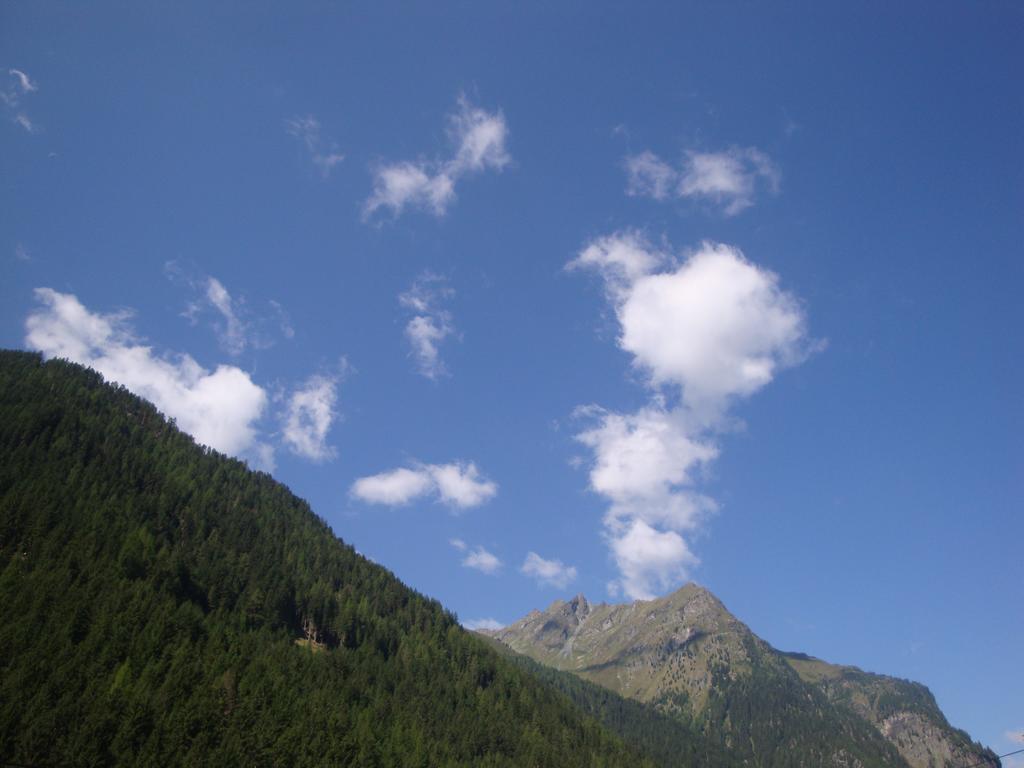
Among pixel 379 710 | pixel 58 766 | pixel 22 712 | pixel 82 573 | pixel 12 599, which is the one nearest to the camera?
pixel 58 766

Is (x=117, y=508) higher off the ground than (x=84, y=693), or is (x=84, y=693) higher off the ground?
(x=117, y=508)

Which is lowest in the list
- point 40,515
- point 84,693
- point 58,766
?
point 58,766

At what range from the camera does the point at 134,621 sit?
127938 mm

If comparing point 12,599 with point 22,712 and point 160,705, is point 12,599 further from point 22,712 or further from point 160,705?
point 160,705

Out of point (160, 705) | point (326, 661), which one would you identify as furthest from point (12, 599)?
point (326, 661)

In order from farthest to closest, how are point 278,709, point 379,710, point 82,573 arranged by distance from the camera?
1. point 379,710
2. point 82,573
3. point 278,709

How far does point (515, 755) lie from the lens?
17562 cm

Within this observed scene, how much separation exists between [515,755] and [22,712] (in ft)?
404

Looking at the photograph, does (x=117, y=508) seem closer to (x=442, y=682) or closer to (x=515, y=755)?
(x=442, y=682)

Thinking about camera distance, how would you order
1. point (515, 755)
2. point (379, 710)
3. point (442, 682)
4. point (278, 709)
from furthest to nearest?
point (442, 682), point (515, 755), point (379, 710), point (278, 709)

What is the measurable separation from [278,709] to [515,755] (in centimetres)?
7968

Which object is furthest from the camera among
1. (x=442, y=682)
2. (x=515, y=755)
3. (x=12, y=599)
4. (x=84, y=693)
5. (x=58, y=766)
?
(x=442, y=682)

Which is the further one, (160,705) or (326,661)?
(326,661)

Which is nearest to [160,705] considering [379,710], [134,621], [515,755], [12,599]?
[134,621]
